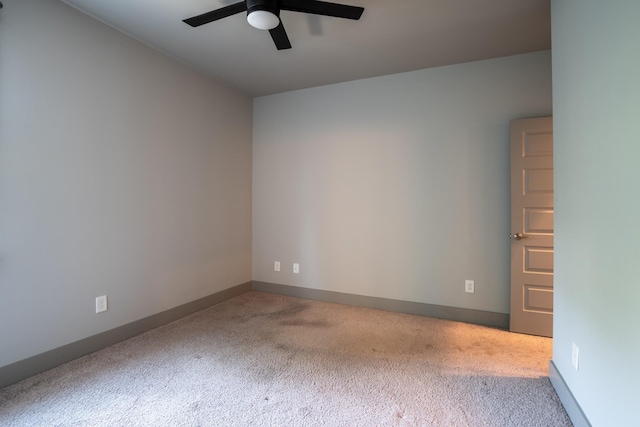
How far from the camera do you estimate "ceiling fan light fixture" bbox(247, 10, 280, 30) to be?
1789 millimetres

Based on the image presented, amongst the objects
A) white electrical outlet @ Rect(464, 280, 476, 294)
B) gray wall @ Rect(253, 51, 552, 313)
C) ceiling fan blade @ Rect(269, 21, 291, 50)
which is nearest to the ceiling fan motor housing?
ceiling fan blade @ Rect(269, 21, 291, 50)

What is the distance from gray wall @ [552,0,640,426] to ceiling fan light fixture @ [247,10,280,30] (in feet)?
5.39

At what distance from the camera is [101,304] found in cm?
239

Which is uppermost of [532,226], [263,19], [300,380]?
[263,19]

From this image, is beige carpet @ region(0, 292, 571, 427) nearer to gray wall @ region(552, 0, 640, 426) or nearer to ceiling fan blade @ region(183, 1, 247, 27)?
gray wall @ region(552, 0, 640, 426)

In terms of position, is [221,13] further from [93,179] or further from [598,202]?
[598,202]

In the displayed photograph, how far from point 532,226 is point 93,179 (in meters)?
3.74

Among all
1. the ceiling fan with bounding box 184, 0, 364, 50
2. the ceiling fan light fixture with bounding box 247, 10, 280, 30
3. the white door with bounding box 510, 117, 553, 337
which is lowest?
the white door with bounding box 510, 117, 553, 337

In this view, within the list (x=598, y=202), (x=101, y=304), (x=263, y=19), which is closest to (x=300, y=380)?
(x=101, y=304)

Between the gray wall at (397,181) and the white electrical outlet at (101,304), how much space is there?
6.21 ft

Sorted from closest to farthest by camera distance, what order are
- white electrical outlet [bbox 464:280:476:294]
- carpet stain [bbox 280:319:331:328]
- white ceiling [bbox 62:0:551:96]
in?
1. white ceiling [bbox 62:0:551:96]
2. carpet stain [bbox 280:319:331:328]
3. white electrical outlet [bbox 464:280:476:294]

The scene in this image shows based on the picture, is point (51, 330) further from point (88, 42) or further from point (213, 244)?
point (88, 42)

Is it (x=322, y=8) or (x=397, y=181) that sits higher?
(x=322, y=8)

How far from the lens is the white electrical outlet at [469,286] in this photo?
9.91ft
